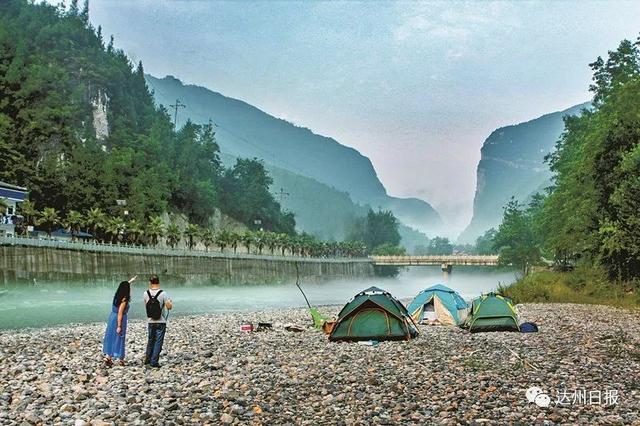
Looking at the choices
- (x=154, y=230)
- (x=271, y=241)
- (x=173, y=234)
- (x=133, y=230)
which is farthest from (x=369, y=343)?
(x=271, y=241)

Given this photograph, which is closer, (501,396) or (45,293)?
(501,396)

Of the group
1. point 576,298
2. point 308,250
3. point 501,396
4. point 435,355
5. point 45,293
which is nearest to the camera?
point 501,396

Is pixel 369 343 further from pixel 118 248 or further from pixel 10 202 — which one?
pixel 10 202

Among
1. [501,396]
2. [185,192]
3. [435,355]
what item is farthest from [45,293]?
[185,192]

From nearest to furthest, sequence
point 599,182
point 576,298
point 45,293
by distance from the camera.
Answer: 1. point 576,298
2. point 599,182
3. point 45,293

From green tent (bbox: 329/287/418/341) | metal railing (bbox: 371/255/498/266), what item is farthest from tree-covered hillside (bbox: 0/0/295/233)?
→ green tent (bbox: 329/287/418/341)

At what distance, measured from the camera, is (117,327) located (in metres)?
15.6

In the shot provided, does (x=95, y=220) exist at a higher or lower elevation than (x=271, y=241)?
higher

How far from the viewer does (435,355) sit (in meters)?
17.1

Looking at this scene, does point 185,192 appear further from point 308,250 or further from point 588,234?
point 588,234

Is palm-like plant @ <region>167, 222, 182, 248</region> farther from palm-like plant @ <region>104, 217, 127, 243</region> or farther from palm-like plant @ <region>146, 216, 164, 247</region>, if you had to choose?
palm-like plant @ <region>104, 217, 127, 243</region>

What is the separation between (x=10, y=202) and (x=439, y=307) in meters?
78.0

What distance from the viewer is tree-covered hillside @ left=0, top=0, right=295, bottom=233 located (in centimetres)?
10438

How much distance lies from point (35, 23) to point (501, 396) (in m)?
160
